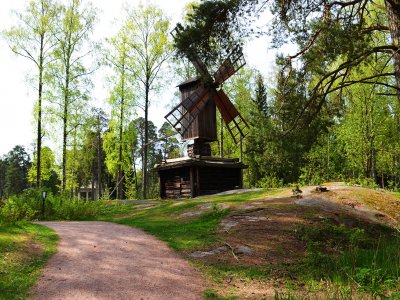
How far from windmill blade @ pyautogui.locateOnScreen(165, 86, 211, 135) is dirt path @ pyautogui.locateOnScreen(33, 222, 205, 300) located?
11759 millimetres

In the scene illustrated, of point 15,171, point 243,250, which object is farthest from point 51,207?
point 15,171

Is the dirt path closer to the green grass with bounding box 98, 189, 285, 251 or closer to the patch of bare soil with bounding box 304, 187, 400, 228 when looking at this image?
the green grass with bounding box 98, 189, 285, 251

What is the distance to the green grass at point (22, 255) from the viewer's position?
548 centimetres

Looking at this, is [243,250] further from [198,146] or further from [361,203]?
[198,146]

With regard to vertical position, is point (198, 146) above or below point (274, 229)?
above

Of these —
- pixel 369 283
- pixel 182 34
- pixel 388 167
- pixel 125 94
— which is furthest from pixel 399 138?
pixel 369 283

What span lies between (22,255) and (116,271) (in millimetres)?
2063

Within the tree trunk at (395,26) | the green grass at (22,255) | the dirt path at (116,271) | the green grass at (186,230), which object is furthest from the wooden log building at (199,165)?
the tree trunk at (395,26)

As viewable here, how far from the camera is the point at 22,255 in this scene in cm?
691

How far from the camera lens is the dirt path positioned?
17.9 ft

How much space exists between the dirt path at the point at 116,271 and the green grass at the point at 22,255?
0.63 feet

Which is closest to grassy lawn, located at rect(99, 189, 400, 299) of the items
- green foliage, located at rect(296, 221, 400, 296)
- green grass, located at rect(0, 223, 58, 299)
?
green foliage, located at rect(296, 221, 400, 296)

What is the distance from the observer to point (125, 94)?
26.2 meters

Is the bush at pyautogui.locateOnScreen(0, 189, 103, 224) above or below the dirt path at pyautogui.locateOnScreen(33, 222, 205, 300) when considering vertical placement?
above
